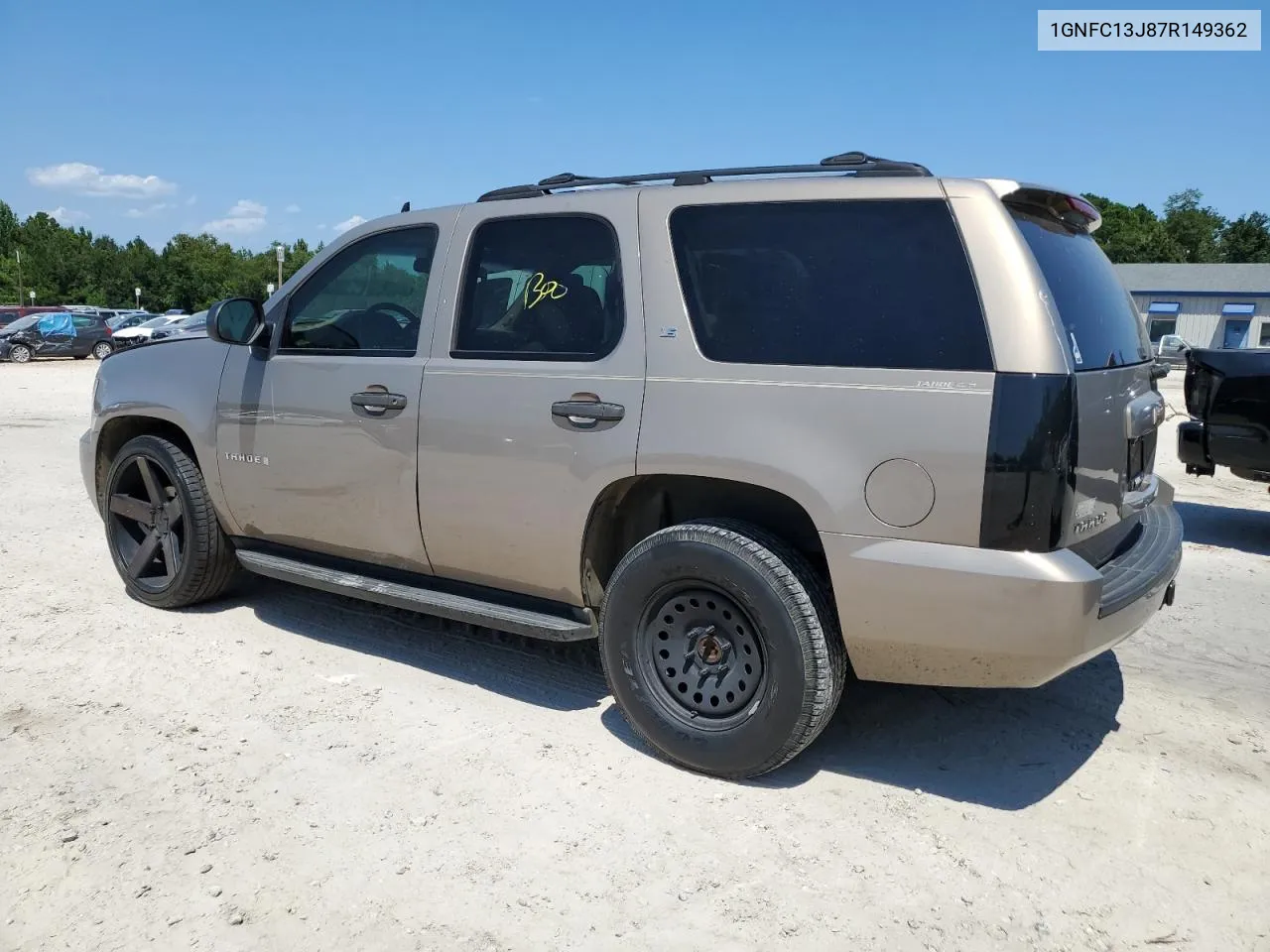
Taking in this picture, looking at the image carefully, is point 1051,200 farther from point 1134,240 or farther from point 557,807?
point 1134,240

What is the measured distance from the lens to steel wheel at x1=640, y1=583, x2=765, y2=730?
3.37 m

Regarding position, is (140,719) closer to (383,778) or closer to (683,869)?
(383,778)

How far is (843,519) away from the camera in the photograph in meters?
3.11

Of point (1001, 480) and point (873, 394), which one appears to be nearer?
point (1001, 480)

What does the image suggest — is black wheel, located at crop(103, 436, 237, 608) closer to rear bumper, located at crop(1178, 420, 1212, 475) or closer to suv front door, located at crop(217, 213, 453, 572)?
suv front door, located at crop(217, 213, 453, 572)

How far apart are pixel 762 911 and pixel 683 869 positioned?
0.95 feet

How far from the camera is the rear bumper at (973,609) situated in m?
2.88

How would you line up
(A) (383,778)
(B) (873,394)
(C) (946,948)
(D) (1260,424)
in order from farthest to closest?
1. (D) (1260,424)
2. (A) (383,778)
3. (B) (873,394)
4. (C) (946,948)

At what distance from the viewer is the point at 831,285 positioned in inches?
128

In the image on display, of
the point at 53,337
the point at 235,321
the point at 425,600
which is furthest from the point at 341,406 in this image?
the point at 53,337

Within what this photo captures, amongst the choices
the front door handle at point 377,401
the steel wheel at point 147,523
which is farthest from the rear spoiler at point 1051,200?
the steel wheel at point 147,523

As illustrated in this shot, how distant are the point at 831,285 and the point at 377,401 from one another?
1.96m

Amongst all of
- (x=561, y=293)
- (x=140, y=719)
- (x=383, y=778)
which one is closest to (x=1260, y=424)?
(x=561, y=293)

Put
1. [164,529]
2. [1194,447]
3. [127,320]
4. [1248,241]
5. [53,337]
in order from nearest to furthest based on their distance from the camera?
1. [164,529]
2. [1194,447]
3. [53,337]
4. [127,320]
5. [1248,241]
